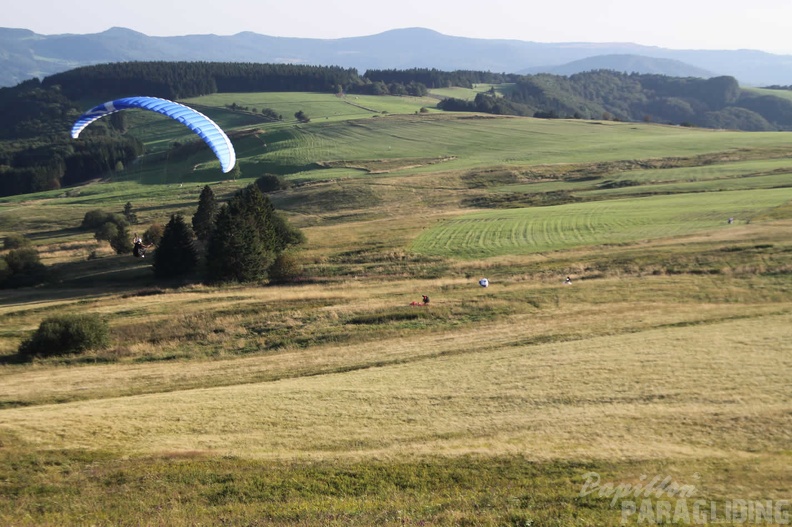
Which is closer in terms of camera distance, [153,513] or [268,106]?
[153,513]

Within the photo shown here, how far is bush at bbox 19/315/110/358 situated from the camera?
3322cm

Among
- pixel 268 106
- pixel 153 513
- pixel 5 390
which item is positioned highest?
pixel 268 106

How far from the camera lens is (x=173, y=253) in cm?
5391

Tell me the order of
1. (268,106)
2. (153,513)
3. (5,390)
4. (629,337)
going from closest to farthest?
(153,513) < (5,390) < (629,337) < (268,106)

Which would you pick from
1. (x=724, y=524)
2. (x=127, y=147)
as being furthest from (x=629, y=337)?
(x=127, y=147)

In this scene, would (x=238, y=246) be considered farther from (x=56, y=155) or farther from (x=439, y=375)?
(x=56, y=155)

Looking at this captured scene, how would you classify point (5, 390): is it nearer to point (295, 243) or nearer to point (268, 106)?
point (295, 243)

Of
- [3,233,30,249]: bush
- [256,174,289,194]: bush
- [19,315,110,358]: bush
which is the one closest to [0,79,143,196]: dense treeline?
[256,174,289,194]: bush

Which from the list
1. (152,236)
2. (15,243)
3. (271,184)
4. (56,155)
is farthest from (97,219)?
(56,155)

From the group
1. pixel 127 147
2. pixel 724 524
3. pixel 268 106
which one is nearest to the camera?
pixel 724 524

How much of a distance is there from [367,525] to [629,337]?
1935cm

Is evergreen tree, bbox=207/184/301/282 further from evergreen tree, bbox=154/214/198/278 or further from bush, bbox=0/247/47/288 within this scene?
bush, bbox=0/247/47/288

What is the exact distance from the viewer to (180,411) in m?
21.9

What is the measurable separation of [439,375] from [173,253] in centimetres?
3536
